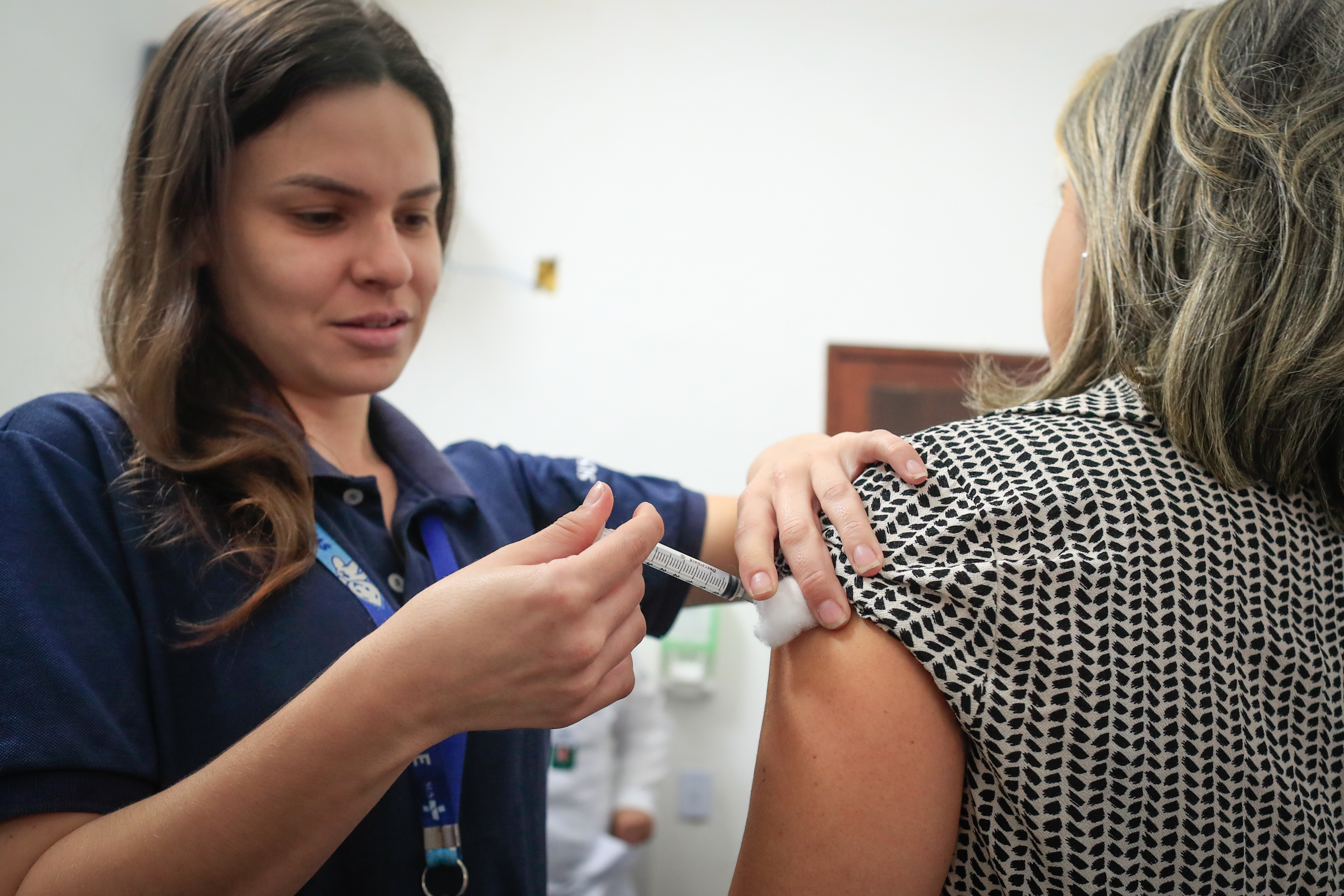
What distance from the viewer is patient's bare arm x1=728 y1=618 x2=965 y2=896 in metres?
0.53

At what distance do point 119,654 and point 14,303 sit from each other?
1.12 metres

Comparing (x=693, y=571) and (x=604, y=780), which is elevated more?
(x=693, y=571)

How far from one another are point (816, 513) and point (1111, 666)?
0.23m

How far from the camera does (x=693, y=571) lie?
662mm

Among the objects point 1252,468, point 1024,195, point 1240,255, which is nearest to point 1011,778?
point 1252,468

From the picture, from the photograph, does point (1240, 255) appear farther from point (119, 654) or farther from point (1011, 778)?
point (119, 654)

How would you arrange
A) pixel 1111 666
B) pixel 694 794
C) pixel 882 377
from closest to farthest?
pixel 1111 666
pixel 694 794
pixel 882 377

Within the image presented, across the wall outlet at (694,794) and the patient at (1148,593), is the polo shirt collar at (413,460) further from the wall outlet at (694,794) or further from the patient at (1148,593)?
the wall outlet at (694,794)

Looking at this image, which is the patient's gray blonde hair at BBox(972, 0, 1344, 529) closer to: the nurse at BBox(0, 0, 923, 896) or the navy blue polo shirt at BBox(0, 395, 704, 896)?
the nurse at BBox(0, 0, 923, 896)

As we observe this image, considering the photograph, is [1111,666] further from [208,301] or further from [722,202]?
[722,202]

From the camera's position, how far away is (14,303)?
55.8 inches

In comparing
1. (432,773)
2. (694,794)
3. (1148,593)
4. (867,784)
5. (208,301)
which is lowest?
(694,794)

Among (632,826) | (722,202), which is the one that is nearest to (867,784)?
(632,826)

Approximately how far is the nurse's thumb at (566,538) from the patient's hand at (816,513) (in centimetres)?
Answer: 13
